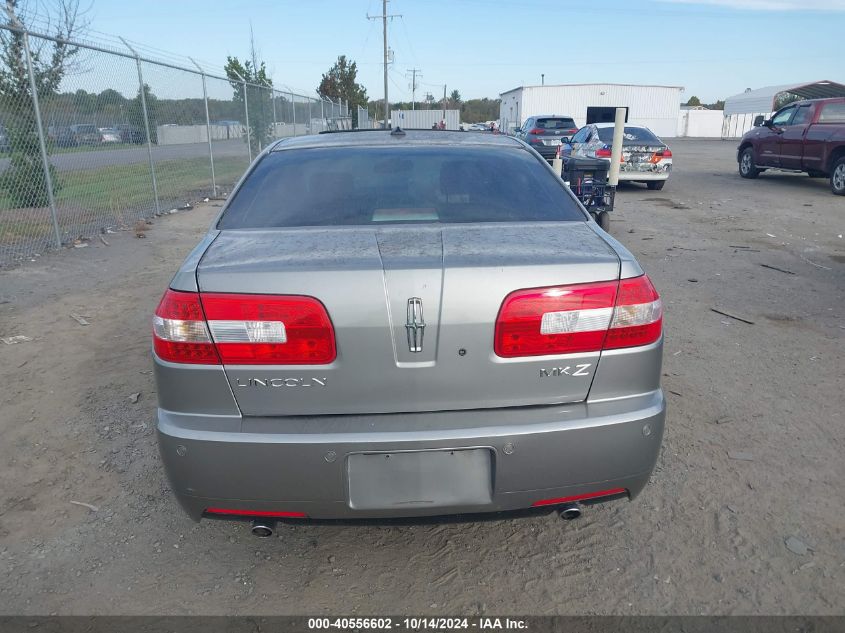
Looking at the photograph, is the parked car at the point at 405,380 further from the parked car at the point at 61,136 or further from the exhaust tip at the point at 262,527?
the parked car at the point at 61,136

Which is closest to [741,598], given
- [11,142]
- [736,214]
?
[11,142]

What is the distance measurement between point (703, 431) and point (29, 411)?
12.8 feet

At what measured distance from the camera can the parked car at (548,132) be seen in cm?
2023

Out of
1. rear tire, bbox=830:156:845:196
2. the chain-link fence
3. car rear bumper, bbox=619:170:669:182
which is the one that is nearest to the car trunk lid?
the chain-link fence

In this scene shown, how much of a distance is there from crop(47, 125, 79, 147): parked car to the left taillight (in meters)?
7.57

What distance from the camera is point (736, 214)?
11.1 m

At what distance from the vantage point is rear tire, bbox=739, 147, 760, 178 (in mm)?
15898

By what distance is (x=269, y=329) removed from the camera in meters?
1.94

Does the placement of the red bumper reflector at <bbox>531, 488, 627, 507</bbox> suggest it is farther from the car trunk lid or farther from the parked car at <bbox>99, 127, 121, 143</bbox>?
the parked car at <bbox>99, 127, 121, 143</bbox>

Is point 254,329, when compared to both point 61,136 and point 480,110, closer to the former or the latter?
point 61,136

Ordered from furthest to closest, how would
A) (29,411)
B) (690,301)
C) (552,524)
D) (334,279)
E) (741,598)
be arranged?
(690,301), (29,411), (552,524), (741,598), (334,279)

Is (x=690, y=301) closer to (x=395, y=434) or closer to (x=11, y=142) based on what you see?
(x=395, y=434)

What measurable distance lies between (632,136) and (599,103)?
44.6m

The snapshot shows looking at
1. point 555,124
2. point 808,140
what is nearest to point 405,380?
point 808,140
